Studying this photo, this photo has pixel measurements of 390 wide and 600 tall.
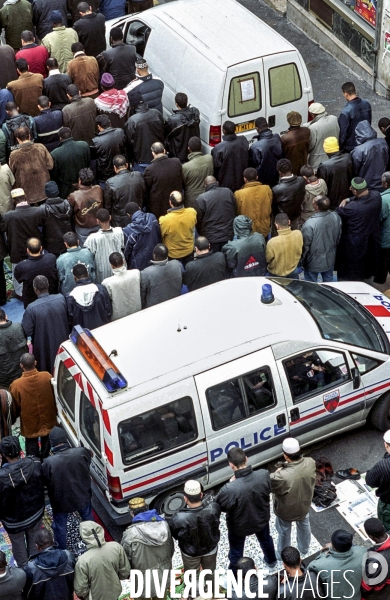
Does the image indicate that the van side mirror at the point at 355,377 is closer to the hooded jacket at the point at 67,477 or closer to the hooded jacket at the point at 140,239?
the hooded jacket at the point at 67,477

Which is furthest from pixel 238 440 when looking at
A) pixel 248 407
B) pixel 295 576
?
pixel 295 576

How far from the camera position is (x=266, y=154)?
603 inches

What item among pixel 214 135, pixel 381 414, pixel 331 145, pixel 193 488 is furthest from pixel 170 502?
pixel 214 135

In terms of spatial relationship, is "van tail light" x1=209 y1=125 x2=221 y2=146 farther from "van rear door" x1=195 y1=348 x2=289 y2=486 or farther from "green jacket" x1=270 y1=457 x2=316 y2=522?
"green jacket" x1=270 y1=457 x2=316 y2=522

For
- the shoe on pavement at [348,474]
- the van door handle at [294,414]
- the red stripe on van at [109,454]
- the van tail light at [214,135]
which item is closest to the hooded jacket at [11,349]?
the red stripe on van at [109,454]

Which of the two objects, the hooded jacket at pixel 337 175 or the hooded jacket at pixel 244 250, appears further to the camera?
the hooded jacket at pixel 337 175

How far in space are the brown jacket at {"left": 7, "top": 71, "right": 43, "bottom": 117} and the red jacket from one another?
23.5 inches

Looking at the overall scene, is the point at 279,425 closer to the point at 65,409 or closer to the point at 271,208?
the point at 65,409

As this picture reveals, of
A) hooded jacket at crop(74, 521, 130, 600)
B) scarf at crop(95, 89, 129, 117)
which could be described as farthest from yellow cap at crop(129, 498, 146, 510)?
scarf at crop(95, 89, 129, 117)

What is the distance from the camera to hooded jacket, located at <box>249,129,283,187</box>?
15.3 meters

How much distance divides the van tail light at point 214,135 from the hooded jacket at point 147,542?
22.9 feet

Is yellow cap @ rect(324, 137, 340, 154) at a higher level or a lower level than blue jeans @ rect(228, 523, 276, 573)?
higher

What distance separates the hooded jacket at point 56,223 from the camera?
46.6 feet

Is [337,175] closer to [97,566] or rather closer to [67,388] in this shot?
[67,388]
